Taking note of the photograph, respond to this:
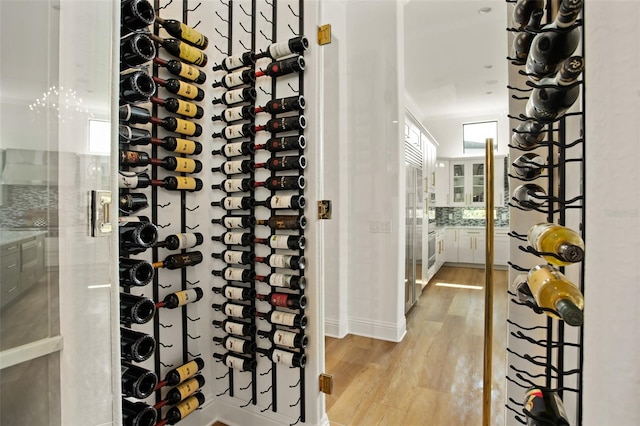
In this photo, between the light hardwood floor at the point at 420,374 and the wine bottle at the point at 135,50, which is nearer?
the wine bottle at the point at 135,50

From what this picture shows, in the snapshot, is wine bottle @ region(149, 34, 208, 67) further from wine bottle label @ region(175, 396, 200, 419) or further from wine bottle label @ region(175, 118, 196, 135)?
wine bottle label @ region(175, 396, 200, 419)

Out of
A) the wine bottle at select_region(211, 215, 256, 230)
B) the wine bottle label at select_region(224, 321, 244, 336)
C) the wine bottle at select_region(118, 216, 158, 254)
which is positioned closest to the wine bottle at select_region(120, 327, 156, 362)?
the wine bottle at select_region(118, 216, 158, 254)

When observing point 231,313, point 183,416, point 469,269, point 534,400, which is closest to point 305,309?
point 231,313

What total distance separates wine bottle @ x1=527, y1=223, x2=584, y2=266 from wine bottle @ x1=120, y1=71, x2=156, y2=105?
1350 millimetres

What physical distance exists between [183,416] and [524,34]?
2.08 metres

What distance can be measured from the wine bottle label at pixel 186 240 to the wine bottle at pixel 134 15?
919 millimetres

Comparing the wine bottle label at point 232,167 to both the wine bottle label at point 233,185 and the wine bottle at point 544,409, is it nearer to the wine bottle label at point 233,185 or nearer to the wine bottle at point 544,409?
the wine bottle label at point 233,185

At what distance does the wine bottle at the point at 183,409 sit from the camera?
1.58 metres

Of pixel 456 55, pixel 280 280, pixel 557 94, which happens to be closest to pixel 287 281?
pixel 280 280

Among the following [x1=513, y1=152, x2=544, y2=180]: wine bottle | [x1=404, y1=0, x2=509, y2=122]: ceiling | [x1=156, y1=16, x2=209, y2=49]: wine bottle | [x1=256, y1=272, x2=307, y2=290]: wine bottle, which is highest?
[x1=404, y1=0, x2=509, y2=122]: ceiling

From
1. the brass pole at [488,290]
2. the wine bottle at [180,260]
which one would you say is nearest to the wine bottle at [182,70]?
the wine bottle at [180,260]

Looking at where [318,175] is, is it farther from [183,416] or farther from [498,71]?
[498,71]

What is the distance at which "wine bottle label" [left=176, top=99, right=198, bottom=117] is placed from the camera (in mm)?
1639
